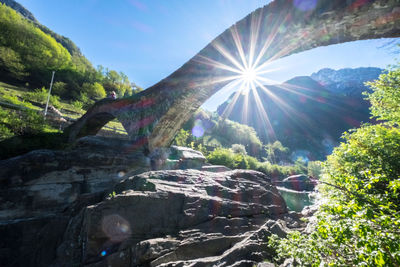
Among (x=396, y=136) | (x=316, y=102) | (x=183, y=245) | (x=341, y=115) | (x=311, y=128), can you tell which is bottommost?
(x=183, y=245)

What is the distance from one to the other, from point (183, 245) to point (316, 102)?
161 meters

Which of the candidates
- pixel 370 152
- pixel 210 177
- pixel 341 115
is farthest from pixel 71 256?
pixel 341 115

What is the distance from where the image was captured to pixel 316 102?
422 ft

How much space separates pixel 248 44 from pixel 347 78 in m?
230

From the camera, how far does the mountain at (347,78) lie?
137050 millimetres

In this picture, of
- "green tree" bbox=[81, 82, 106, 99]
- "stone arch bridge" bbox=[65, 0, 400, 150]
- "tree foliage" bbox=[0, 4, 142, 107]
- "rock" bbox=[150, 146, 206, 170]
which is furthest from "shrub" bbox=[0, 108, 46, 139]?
"green tree" bbox=[81, 82, 106, 99]

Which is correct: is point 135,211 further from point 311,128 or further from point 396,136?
point 311,128

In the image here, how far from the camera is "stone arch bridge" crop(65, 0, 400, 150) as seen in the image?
146 inches

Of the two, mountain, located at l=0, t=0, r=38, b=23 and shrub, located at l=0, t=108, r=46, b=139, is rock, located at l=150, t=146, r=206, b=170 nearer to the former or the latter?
shrub, located at l=0, t=108, r=46, b=139

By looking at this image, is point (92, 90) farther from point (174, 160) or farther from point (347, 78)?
point (347, 78)

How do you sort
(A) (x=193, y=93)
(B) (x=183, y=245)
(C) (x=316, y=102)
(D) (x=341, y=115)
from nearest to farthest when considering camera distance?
(B) (x=183, y=245) < (A) (x=193, y=93) < (D) (x=341, y=115) < (C) (x=316, y=102)

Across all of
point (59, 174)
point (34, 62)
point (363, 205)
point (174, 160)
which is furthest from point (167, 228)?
point (34, 62)

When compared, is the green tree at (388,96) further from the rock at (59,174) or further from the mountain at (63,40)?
the mountain at (63,40)

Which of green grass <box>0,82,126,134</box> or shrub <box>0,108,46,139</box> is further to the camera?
green grass <box>0,82,126,134</box>
